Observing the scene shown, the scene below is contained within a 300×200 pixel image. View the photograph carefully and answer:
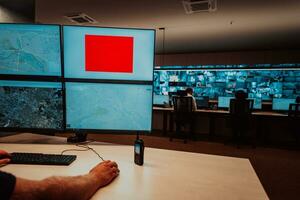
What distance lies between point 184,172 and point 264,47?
6.08 metres

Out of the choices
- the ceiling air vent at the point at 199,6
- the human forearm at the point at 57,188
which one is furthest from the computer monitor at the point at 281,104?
the human forearm at the point at 57,188

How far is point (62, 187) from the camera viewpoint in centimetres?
71

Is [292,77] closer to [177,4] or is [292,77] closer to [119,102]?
[177,4]

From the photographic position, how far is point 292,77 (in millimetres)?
5941

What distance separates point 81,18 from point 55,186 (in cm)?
398

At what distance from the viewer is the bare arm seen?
0.63m

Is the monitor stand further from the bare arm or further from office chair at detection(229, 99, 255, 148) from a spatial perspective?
office chair at detection(229, 99, 255, 148)

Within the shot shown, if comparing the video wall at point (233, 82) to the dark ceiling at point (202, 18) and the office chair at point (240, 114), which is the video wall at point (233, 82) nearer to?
the dark ceiling at point (202, 18)

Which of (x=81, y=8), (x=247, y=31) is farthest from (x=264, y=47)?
(x=81, y=8)

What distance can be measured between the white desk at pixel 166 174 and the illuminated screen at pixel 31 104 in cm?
17

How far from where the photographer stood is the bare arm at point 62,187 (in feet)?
2.07

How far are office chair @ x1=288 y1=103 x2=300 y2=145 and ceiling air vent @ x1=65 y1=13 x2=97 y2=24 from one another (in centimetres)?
465

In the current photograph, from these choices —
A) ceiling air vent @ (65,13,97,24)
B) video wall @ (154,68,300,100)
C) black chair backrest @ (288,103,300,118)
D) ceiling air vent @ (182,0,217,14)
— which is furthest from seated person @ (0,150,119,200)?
video wall @ (154,68,300,100)

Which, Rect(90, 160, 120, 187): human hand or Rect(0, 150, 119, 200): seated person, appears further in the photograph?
Rect(90, 160, 120, 187): human hand
